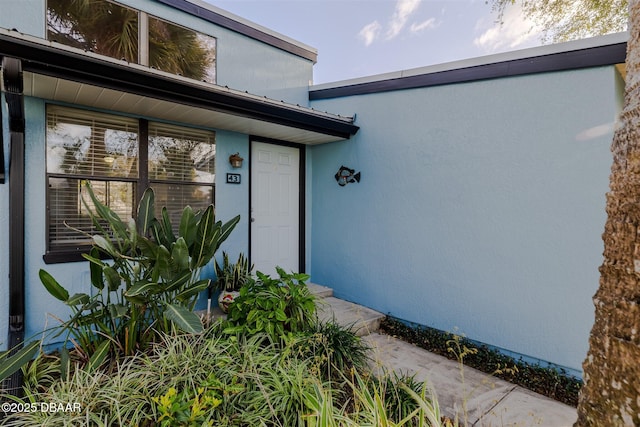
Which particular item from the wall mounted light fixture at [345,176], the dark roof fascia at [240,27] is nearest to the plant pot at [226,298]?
the wall mounted light fixture at [345,176]

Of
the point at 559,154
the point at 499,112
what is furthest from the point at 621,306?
the point at 499,112

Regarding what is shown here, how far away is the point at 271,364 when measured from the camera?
2.55 metres

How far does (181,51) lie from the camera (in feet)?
14.9

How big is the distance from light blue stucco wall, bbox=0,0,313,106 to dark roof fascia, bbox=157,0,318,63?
0.06 meters

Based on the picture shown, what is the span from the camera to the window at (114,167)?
3.43 metres

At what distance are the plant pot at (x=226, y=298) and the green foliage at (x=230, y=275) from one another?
9 centimetres

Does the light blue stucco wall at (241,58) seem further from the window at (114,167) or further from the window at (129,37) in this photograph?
the window at (114,167)

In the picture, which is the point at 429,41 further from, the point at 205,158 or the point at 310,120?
the point at 205,158

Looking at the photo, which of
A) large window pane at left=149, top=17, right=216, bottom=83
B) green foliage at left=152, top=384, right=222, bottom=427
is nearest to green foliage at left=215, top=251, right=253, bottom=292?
green foliage at left=152, top=384, right=222, bottom=427

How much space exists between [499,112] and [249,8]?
4591 mm

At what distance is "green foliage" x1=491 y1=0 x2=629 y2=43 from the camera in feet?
19.6

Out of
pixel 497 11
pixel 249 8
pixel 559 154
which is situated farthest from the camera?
pixel 249 8

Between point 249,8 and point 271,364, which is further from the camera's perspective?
point 249,8

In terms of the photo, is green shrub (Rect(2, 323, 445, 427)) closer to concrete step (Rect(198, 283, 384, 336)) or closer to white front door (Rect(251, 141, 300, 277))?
concrete step (Rect(198, 283, 384, 336))
